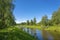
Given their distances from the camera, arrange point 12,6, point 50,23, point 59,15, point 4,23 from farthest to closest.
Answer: point 50,23
point 59,15
point 12,6
point 4,23

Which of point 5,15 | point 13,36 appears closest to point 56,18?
point 5,15

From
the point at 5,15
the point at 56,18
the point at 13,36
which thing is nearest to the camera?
the point at 13,36

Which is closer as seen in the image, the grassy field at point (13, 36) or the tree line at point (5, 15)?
the grassy field at point (13, 36)

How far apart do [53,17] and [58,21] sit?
9.04 meters

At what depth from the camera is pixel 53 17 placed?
327 feet

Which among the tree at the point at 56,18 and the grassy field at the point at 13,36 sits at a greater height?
the tree at the point at 56,18

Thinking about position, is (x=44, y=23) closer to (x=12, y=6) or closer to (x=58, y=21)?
(x=58, y=21)

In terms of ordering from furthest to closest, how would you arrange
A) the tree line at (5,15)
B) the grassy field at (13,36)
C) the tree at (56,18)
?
the tree at (56,18)
the tree line at (5,15)
the grassy field at (13,36)

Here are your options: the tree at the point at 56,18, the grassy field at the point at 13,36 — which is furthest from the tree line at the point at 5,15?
Answer: the tree at the point at 56,18

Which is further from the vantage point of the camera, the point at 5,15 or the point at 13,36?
the point at 5,15

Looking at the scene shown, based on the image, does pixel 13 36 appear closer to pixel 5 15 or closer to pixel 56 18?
pixel 5 15

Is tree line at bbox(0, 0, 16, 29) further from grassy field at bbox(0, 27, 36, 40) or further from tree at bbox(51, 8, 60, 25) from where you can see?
tree at bbox(51, 8, 60, 25)

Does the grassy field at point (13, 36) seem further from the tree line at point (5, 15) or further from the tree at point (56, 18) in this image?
the tree at point (56, 18)

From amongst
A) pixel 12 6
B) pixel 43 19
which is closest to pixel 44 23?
pixel 43 19
